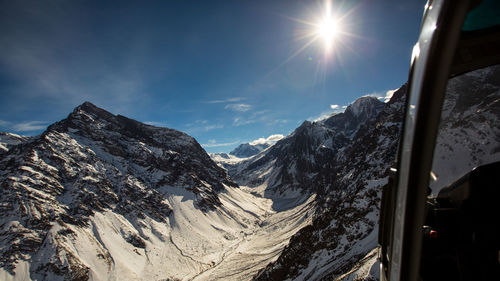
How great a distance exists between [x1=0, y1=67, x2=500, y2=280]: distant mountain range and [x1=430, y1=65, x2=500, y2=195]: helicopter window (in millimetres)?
11

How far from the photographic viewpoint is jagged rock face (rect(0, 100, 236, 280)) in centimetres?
8331

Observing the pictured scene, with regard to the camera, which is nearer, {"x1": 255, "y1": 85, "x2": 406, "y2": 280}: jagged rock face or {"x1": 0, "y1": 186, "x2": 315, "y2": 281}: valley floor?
{"x1": 255, "y1": 85, "x2": 406, "y2": 280}: jagged rock face

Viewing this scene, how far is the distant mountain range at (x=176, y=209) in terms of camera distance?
2262 mm

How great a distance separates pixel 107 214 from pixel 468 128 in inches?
5152

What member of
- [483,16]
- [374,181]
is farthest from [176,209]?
[483,16]

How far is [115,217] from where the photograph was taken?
355 ft

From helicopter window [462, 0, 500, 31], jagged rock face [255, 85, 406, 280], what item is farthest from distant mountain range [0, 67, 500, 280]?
helicopter window [462, 0, 500, 31]

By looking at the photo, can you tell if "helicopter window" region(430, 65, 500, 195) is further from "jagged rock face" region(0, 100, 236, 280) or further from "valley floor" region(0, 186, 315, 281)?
"jagged rock face" region(0, 100, 236, 280)

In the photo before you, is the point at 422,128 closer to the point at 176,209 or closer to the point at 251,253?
the point at 251,253

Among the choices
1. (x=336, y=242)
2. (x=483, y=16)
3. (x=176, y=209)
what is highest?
(x=483, y=16)

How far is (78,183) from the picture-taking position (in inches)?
4491

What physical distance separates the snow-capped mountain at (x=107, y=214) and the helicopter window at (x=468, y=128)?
246 ft

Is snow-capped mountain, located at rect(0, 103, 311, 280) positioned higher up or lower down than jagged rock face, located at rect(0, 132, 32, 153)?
lower down

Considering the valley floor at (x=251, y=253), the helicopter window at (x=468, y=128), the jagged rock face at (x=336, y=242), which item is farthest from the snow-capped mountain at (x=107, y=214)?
the helicopter window at (x=468, y=128)
